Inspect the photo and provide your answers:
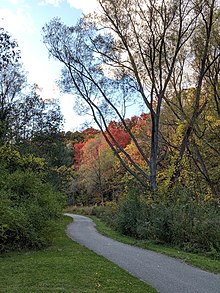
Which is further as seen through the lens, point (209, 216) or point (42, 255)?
point (209, 216)

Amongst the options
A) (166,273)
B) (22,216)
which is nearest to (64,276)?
(166,273)

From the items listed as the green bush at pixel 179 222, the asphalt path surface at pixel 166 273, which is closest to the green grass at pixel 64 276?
the asphalt path surface at pixel 166 273

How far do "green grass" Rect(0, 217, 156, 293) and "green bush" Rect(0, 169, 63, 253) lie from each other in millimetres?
1263

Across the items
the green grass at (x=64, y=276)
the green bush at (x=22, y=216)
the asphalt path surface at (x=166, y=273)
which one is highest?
the green bush at (x=22, y=216)

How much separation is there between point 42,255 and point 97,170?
4363cm

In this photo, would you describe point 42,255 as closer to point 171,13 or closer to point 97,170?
point 171,13

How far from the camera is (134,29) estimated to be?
817 inches

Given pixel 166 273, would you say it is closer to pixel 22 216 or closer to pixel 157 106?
pixel 22 216

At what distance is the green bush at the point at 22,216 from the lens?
446 inches

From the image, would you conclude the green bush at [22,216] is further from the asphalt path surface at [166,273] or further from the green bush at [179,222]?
the green bush at [179,222]

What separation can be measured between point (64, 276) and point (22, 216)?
4.67m

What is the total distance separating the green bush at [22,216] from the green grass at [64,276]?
1.26m

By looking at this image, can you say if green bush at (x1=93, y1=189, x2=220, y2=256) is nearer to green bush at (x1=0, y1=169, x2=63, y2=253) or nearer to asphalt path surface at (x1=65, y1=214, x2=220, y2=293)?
asphalt path surface at (x1=65, y1=214, x2=220, y2=293)

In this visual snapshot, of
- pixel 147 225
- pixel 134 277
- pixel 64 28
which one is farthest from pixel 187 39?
pixel 134 277
